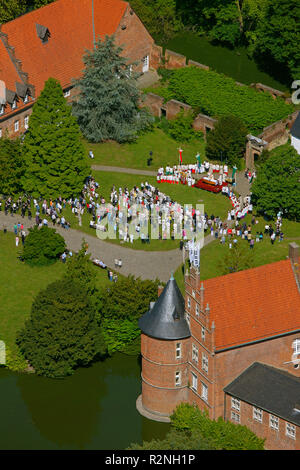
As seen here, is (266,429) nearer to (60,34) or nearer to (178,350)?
(178,350)

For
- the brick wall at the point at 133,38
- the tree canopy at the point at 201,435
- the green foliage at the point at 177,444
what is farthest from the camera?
the brick wall at the point at 133,38

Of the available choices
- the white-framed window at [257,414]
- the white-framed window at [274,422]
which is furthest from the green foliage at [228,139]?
the white-framed window at [274,422]

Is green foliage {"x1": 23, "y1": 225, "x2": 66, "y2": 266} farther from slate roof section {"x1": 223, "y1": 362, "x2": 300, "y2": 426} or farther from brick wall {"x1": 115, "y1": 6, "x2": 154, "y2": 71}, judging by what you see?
brick wall {"x1": 115, "y1": 6, "x2": 154, "y2": 71}

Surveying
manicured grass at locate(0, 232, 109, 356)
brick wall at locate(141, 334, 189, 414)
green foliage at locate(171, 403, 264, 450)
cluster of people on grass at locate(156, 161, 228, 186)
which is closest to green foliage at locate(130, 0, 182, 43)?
cluster of people on grass at locate(156, 161, 228, 186)

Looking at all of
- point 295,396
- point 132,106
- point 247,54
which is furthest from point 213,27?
point 295,396

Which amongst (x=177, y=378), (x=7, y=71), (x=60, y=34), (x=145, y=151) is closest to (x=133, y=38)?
(x=60, y=34)

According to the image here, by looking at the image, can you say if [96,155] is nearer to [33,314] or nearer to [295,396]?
[33,314]

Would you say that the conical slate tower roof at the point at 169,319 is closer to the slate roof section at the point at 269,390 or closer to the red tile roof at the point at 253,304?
the red tile roof at the point at 253,304

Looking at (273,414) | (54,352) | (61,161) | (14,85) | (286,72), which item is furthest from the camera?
(286,72)
